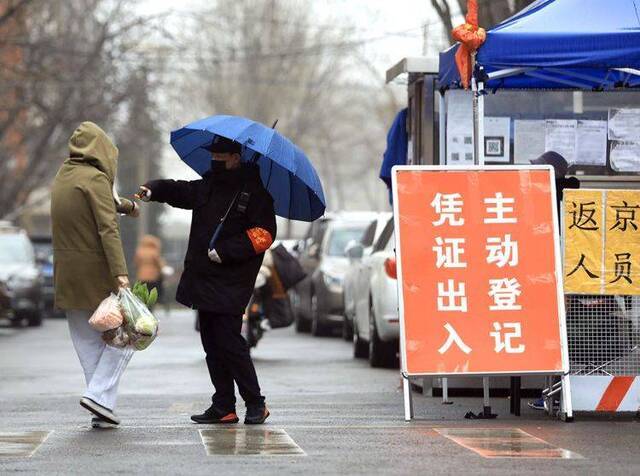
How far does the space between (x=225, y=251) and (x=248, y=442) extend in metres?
1.38

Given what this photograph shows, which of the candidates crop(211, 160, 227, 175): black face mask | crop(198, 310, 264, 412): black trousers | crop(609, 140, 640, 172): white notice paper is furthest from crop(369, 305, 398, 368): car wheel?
crop(211, 160, 227, 175): black face mask

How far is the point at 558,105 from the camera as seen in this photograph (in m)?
12.8

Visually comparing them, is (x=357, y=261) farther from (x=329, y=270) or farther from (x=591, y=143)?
(x=591, y=143)

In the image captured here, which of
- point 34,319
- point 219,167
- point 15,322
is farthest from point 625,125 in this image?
point 15,322

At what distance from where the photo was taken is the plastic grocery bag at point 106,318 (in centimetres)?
1014

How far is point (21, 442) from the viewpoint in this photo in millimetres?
9539

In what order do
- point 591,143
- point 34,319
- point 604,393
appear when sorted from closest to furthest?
point 604,393 → point 591,143 → point 34,319

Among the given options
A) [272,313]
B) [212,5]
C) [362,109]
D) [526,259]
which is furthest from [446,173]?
[362,109]

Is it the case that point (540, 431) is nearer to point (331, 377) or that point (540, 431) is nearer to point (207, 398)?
point (207, 398)

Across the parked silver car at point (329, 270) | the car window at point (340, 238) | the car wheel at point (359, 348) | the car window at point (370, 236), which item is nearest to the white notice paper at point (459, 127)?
the car wheel at point (359, 348)

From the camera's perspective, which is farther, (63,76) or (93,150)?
(63,76)

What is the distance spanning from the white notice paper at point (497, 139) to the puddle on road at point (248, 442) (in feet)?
11.4

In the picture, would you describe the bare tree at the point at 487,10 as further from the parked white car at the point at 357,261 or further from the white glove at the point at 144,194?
the white glove at the point at 144,194

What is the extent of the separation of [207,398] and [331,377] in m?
2.78
